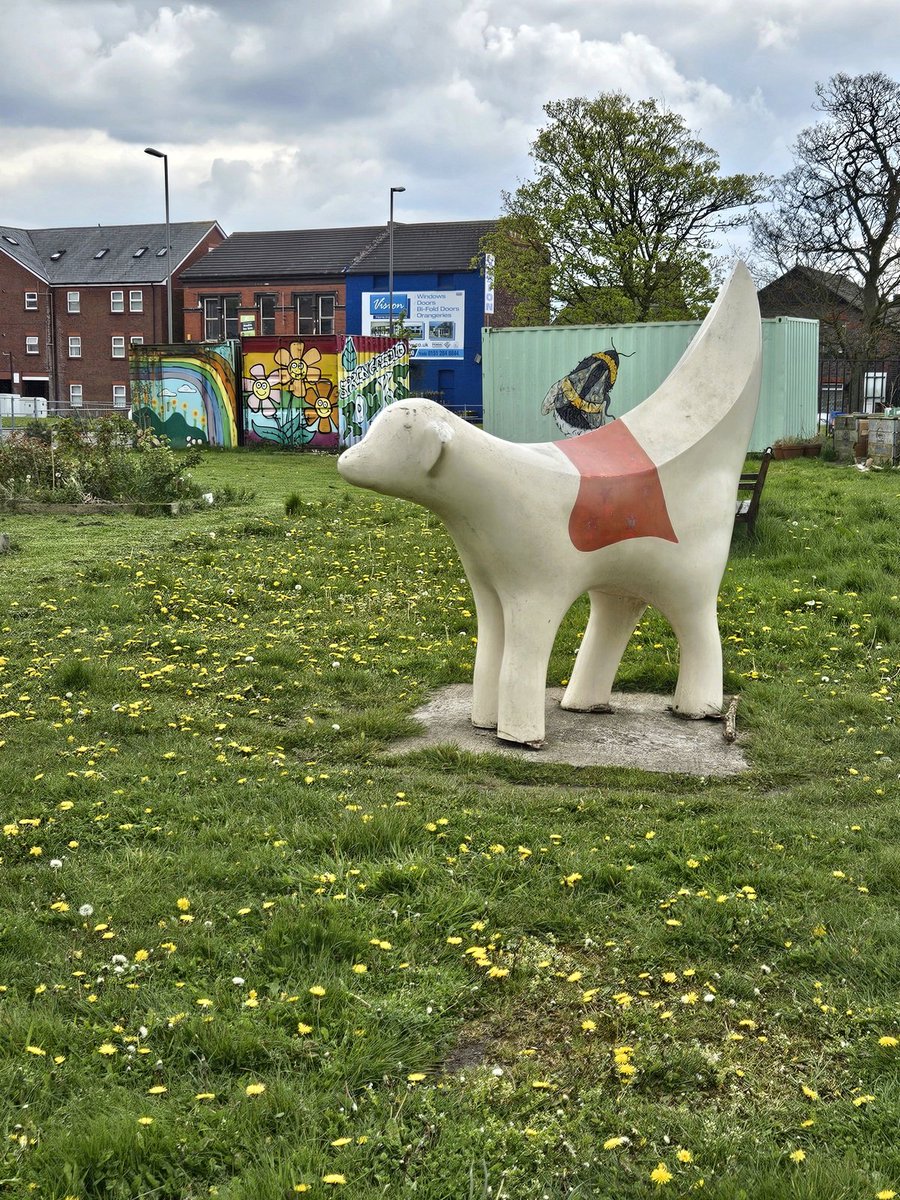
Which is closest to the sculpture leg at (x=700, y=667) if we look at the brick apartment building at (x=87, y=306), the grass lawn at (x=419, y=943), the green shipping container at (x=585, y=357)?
the grass lawn at (x=419, y=943)

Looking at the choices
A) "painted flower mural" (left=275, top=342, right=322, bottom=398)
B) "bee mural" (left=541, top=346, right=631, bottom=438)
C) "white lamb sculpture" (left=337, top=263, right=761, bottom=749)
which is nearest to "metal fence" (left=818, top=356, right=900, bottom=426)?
"painted flower mural" (left=275, top=342, right=322, bottom=398)

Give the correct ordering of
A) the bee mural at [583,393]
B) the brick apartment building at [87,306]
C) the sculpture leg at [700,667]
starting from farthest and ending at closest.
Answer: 1. the brick apartment building at [87,306]
2. the bee mural at [583,393]
3. the sculpture leg at [700,667]

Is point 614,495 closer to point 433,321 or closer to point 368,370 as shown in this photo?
point 368,370

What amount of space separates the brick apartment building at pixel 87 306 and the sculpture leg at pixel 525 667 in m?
49.6

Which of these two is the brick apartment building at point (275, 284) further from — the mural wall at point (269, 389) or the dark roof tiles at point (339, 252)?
the mural wall at point (269, 389)

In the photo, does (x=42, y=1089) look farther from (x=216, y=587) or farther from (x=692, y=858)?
(x=216, y=587)

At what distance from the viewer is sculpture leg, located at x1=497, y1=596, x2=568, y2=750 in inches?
223

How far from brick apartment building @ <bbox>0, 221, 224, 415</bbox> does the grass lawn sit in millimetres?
48581

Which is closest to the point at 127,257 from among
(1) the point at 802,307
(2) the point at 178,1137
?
(1) the point at 802,307

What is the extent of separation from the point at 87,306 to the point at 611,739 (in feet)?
173

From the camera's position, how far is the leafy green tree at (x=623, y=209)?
31062 mm

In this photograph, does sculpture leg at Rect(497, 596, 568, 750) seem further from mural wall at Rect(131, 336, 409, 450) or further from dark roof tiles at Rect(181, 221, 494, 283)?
dark roof tiles at Rect(181, 221, 494, 283)

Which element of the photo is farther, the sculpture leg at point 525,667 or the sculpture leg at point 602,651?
the sculpture leg at point 602,651

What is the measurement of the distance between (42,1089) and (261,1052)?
0.56 metres
